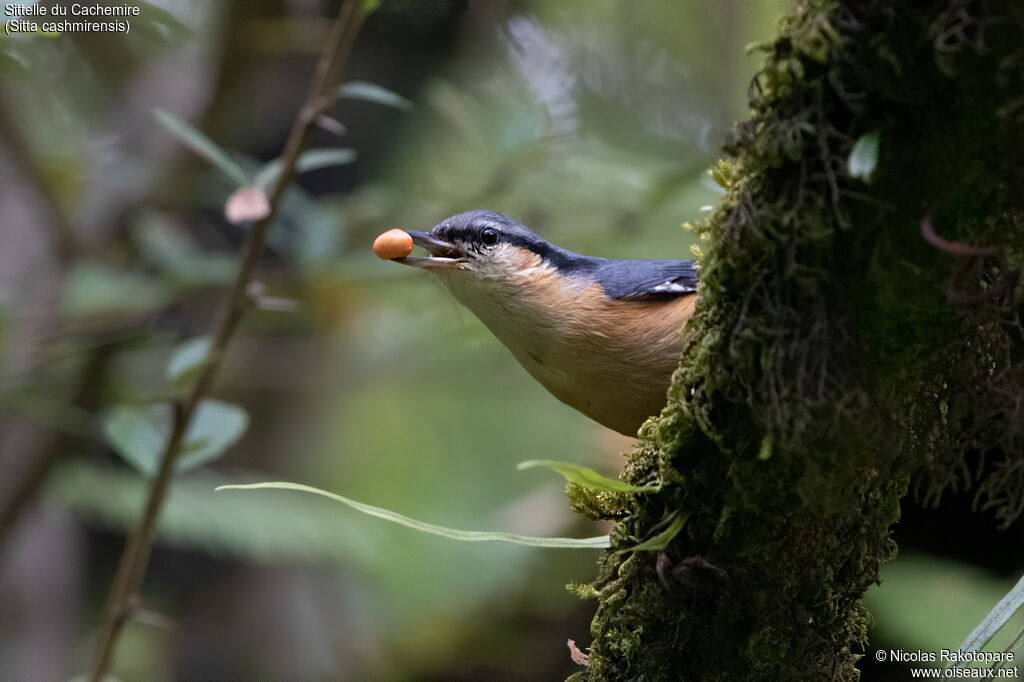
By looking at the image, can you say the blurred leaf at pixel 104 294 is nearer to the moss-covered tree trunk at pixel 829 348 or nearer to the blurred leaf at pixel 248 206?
the blurred leaf at pixel 248 206

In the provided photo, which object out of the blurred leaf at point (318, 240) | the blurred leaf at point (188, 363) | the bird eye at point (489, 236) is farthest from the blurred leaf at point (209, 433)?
the blurred leaf at point (318, 240)

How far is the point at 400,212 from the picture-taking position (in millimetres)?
4738

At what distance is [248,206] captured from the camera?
242 cm

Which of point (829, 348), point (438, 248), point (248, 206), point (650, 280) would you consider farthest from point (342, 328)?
point (829, 348)

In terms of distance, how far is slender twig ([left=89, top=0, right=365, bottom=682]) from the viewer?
2.50m

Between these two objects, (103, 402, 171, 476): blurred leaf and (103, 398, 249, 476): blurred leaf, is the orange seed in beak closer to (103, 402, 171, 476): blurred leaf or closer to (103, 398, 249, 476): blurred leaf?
(103, 398, 249, 476): blurred leaf

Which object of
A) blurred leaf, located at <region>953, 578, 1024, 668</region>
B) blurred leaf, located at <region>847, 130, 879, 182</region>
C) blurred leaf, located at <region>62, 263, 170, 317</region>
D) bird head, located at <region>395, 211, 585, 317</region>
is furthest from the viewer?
blurred leaf, located at <region>62, 263, 170, 317</region>

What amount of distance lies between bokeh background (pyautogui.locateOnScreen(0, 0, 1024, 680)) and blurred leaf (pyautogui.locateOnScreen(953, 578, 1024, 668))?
2320 millimetres

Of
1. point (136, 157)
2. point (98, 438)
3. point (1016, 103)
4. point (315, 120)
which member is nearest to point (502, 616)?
point (98, 438)

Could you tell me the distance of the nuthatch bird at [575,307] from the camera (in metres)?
2.36

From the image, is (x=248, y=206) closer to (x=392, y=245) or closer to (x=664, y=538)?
(x=392, y=245)

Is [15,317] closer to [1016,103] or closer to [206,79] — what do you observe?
[206,79]

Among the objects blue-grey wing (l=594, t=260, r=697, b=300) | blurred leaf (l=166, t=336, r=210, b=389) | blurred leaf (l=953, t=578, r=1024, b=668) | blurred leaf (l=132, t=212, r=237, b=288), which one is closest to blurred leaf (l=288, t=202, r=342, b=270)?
blurred leaf (l=132, t=212, r=237, b=288)

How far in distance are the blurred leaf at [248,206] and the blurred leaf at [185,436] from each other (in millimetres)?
661
